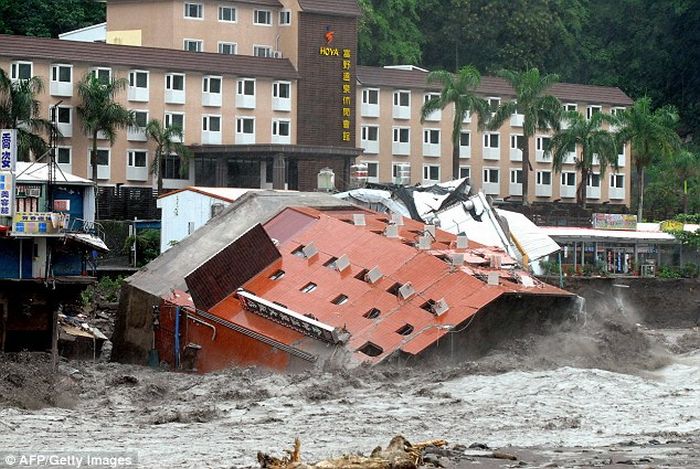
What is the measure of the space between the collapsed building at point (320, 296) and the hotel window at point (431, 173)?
131 feet

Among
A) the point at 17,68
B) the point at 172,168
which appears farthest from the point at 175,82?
the point at 17,68

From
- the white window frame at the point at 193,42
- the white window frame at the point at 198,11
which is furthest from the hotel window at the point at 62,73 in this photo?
the white window frame at the point at 198,11

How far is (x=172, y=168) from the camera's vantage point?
8050 centimetres

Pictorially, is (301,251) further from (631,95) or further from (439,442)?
(631,95)

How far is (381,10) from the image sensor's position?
103812mm

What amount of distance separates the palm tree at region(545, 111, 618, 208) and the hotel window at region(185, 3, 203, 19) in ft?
61.9

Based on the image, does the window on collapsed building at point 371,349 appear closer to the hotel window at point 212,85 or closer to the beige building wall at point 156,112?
the beige building wall at point 156,112

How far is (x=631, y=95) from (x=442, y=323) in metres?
69.5

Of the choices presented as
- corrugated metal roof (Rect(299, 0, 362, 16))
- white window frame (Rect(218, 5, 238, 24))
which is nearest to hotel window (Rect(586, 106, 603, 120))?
corrugated metal roof (Rect(299, 0, 362, 16))

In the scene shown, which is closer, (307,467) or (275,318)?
(307,467)

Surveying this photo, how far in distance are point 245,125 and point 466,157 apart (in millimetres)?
13259

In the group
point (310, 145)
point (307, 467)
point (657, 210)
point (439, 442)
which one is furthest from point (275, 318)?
point (657, 210)

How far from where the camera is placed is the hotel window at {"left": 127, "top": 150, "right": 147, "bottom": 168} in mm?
79875

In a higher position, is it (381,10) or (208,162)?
(381,10)
